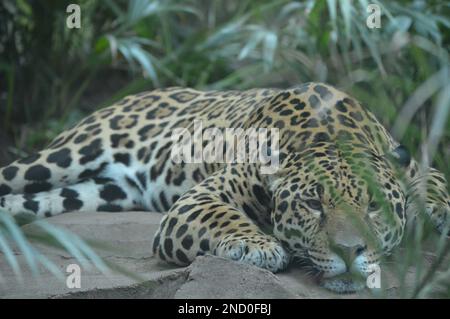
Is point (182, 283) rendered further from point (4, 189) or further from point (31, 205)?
point (4, 189)

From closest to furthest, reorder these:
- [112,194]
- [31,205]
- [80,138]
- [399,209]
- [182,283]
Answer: [182,283], [399,209], [31,205], [112,194], [80,138]

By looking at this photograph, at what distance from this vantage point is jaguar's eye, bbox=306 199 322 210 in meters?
5.84

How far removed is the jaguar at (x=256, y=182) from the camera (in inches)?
224

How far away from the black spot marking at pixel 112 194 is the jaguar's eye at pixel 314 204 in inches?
101

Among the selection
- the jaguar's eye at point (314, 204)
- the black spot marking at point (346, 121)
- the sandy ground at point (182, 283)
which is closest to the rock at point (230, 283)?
the sandy ground at point (182, 283)

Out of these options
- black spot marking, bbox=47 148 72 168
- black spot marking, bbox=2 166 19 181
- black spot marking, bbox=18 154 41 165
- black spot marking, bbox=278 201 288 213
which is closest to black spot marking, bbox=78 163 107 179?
black spot marking, bbox=47 148 72 168

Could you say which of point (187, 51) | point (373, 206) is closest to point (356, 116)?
point (373, 206)

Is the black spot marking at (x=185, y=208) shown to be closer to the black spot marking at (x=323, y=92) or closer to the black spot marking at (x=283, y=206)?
the black spot marking at (x=283, y=206)

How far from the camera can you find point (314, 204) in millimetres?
5871

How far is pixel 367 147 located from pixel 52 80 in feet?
17.8

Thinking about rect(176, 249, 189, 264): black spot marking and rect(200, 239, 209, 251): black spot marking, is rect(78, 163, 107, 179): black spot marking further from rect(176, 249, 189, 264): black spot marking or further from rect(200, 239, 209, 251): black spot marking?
rect(200, 239, 209, 251): black spot marking

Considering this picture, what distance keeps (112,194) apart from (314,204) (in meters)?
2.67

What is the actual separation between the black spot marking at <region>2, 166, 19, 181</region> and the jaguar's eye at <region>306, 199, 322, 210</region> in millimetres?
3106
